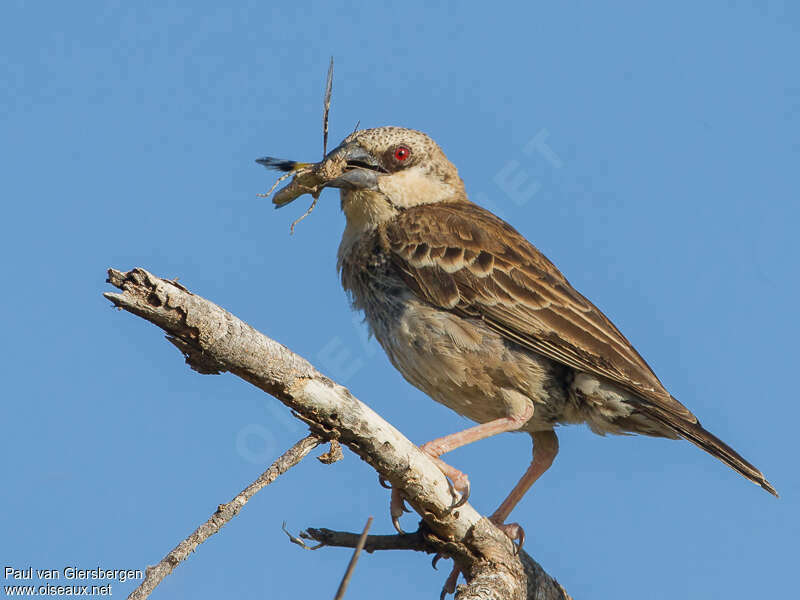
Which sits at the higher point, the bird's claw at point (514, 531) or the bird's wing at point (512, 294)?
the bird's wing at point (512, 294)

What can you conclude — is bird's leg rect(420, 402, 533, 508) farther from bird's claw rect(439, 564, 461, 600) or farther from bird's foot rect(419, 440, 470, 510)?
bird's claw rect(439, 564, 461, 600)

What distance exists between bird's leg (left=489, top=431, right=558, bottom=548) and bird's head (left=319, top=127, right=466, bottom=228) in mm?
2526

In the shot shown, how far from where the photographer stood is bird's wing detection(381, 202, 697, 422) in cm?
779

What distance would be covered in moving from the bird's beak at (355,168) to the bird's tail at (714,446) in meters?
3.31

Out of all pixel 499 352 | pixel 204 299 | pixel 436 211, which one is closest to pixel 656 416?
pixel 499 352

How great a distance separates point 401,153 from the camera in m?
9.07

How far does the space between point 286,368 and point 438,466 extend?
186 centimetres

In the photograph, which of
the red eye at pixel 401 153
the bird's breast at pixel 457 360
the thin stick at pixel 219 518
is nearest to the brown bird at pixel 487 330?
the bird's breast at pixel 457 360

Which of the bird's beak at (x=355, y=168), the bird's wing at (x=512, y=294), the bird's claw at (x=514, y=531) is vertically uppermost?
the bird's beak at (x=355, y=168)

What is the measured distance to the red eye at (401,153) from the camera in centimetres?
903

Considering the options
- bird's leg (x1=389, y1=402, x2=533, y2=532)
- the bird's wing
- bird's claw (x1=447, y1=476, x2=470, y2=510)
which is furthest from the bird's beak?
bird's claw (x1=447, y1=476, x2=470, y2=510)

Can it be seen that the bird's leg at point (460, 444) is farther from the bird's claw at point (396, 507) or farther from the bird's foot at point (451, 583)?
the bird's foot at point (451, 583)

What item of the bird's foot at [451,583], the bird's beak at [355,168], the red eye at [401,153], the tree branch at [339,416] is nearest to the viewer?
the tree branch at [339,416]

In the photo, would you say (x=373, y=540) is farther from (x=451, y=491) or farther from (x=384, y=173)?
(x=384, y=173)
